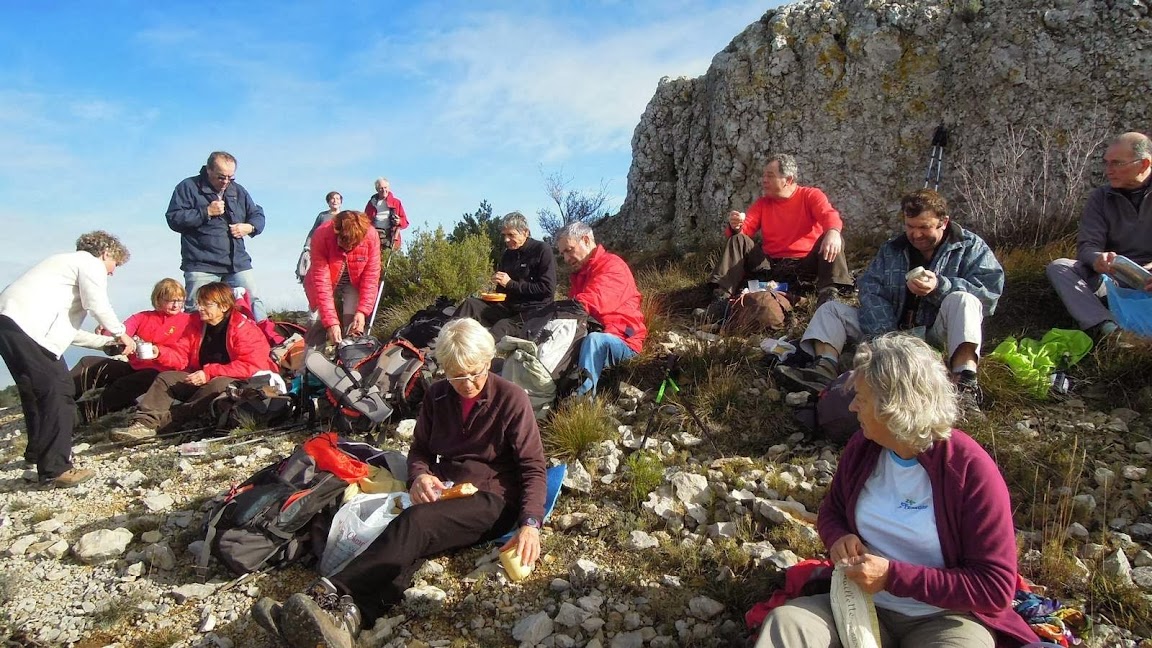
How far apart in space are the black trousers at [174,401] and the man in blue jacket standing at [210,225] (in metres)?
1.15

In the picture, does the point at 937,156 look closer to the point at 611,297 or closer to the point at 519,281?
the point at 611,297

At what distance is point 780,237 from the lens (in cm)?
661

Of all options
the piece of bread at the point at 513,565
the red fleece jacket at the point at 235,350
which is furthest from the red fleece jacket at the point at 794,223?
the red fleece jacket at the point at 235,350

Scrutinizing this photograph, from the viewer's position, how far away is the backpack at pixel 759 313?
19.3ft

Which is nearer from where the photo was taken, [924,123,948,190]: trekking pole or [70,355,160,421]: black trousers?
[70,355,160,421]: black trousers

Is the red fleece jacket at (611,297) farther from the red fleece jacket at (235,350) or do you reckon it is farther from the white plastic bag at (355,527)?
the red fleece jacket at (235,350)

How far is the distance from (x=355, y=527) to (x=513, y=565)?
89cm

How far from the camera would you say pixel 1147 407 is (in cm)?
421

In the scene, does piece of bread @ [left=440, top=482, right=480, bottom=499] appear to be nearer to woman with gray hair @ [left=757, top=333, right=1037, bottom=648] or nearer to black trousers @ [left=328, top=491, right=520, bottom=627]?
black trousers @ [left=328, top=491, right=520, bottom=627]

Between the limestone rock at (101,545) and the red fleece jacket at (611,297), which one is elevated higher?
the red fleece jacket at (611,297)

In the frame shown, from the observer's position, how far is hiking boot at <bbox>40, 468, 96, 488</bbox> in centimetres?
501

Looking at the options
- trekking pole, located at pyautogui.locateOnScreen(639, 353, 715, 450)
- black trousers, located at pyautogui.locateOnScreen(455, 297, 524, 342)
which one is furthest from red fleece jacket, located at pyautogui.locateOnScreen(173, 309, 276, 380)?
trekking pole, located at pyautogui.locateOnScreen(639, 353, 715, 450)

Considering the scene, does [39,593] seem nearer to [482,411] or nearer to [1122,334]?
[482,411]

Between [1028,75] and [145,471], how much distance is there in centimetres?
931
